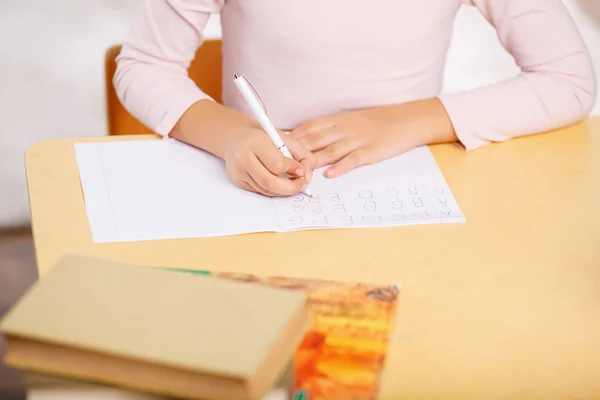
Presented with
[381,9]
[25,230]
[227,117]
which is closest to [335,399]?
[227,117]

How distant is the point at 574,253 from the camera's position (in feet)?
2.63

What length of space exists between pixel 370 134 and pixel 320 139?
0.20 feet

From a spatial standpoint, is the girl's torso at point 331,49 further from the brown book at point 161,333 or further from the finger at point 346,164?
the brown book at point 161,333

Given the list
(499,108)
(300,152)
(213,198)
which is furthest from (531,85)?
(213,198)

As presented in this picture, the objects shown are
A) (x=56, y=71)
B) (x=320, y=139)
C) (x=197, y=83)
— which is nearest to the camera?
(x=320, y=139)

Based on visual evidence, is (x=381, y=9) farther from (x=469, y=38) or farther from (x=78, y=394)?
(x=469, y=38)

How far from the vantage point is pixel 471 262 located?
779 mm

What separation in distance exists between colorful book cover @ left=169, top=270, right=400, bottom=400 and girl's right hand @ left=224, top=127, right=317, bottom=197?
17 cm

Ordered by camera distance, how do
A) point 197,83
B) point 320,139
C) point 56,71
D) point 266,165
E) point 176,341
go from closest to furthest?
point 176,341
point 266,165
point 320,139
point 197,83
point 56,71

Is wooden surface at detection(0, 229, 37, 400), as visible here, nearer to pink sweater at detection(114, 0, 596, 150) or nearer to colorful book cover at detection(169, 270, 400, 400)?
pink sweater at detection(114, 0, 596, 150)

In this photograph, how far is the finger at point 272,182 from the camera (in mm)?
864

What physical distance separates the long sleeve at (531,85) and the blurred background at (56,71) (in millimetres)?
1189

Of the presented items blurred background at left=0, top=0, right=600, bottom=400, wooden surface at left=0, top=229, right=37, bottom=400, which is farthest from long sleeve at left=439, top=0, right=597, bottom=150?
blurred background at left=0, top=0, right=600, bottom=400

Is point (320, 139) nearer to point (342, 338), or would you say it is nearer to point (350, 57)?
point (350, 57)
